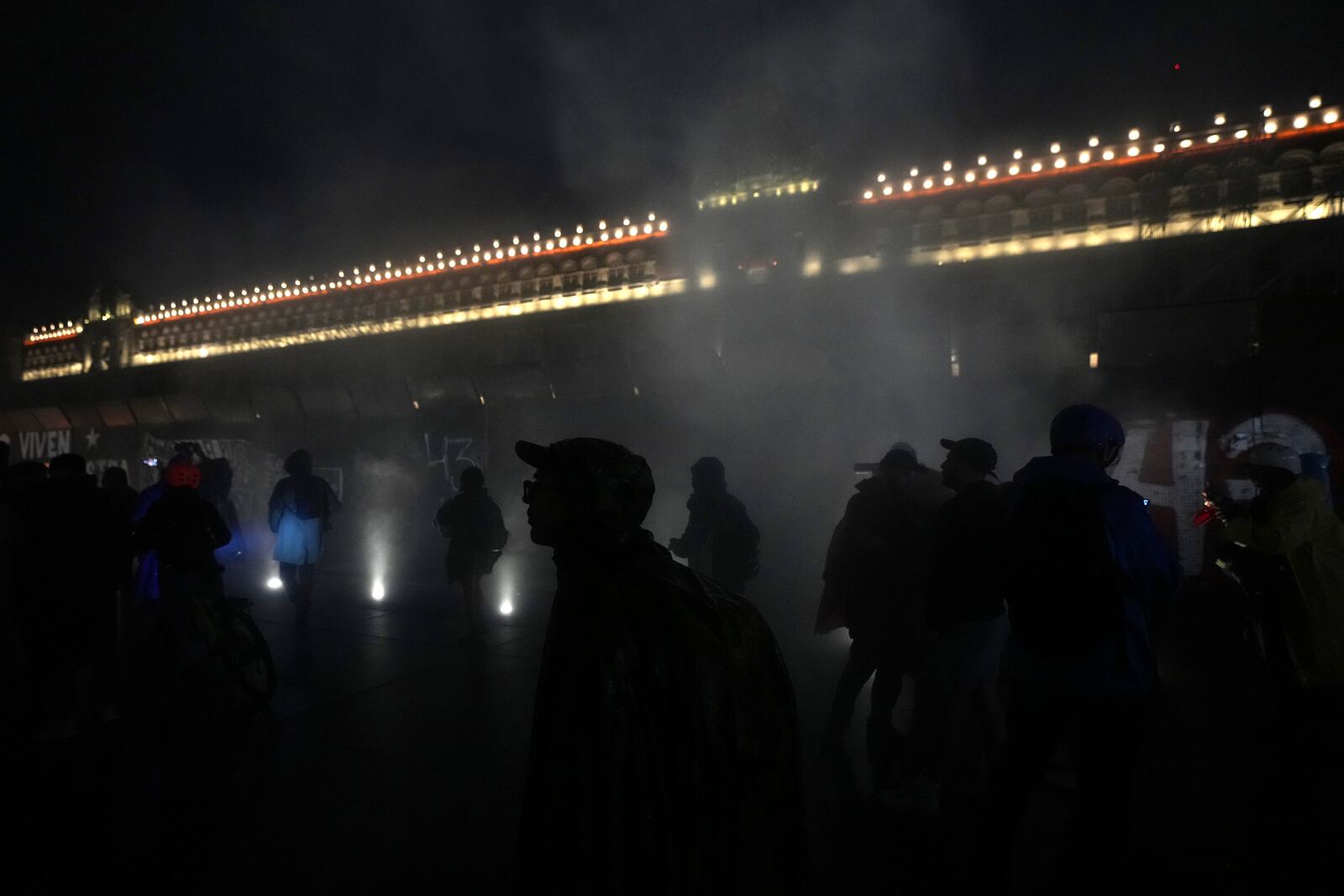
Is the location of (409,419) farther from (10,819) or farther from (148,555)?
(10,819)

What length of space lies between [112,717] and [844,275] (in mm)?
7807

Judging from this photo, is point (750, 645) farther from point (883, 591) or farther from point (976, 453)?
point (883, 591)

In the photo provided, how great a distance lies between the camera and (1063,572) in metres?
2.20

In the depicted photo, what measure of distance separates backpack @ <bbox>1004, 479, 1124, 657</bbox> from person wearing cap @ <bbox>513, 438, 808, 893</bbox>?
1360 millimetres

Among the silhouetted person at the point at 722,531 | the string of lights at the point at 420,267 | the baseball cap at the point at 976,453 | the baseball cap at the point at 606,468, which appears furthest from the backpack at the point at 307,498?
the string of lights at the point at 420,267

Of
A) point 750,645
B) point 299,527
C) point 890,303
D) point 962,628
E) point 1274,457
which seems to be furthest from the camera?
point 890,303

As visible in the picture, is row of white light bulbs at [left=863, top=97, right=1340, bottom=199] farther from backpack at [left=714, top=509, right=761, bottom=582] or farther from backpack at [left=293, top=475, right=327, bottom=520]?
backpack at [left=293, top=475, right=327, bottom=520]

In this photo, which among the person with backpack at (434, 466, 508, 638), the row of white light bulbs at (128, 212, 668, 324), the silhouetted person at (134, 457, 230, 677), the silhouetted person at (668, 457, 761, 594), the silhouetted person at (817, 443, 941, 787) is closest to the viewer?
the silhouetted person at (817, 443, 941, 787)

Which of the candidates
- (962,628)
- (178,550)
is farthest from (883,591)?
(178,550)

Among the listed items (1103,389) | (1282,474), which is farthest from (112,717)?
(1103,389)

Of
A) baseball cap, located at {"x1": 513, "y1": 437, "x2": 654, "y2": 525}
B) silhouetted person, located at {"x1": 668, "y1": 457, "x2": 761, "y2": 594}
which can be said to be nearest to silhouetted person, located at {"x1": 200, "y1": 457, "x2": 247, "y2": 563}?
silhouetted person, located at {"x1": 668, "y1": 457, "x2": 761, "y2": 594}

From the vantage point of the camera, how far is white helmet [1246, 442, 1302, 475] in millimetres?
3354

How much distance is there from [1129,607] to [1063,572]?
260 millimetres

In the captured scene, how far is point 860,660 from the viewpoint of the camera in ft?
11.9
